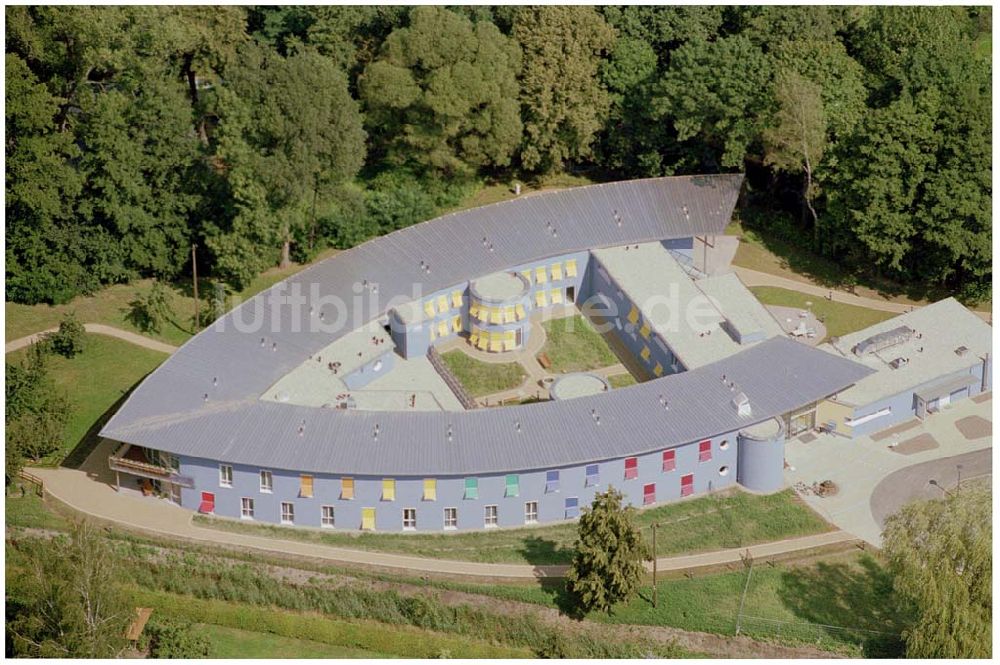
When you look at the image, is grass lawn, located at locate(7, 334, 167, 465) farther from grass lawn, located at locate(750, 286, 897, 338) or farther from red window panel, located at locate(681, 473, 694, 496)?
grass lawn, located at locate(750, 286, 897, 338)

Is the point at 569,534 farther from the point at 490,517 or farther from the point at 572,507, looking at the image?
the point at 490,517

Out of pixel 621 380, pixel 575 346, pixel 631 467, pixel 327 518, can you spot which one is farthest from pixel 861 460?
pixel 327 518

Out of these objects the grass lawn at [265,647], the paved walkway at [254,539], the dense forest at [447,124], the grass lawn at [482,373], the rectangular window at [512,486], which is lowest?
the grass lawn at [265,647]

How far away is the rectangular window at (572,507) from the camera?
330 ft

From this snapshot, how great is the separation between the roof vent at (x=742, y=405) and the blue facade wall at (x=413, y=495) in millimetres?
4039

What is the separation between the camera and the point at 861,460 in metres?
107

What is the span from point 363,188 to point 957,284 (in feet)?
170

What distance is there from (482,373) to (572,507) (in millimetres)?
18710

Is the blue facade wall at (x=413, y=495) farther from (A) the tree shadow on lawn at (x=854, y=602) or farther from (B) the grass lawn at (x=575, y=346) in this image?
(B) the grass lawn at (x=575, y=346)

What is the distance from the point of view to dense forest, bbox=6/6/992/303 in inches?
4739

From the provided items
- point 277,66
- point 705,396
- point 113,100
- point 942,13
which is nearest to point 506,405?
point 705,396

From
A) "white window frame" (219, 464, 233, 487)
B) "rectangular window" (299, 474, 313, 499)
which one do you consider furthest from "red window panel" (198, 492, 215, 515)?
"rectangular window" (299, 474, 313, 499)

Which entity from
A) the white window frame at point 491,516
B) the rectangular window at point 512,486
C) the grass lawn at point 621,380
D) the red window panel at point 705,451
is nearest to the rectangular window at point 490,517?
the white window frame at point 491,516

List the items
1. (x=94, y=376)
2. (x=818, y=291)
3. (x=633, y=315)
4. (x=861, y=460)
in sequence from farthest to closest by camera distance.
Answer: (x=818, y=291), (x=633, y=315), (x=94, y=376), (x=861, y=460)
